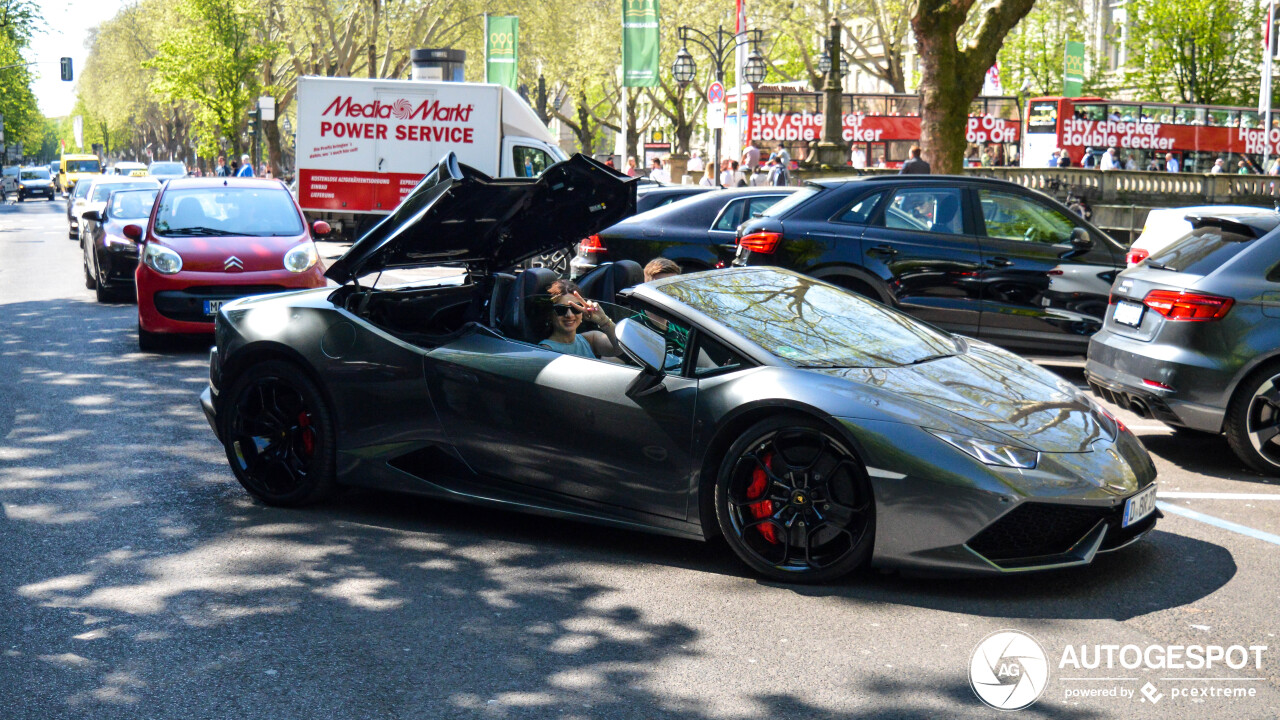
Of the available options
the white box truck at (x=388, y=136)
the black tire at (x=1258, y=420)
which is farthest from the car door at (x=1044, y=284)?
the white box truck at (x=388, y=136)

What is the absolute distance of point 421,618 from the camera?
468 cm

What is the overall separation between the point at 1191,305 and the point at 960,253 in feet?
10.8

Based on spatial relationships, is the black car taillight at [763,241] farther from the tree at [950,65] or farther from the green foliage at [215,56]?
the green foliage at [215,56]

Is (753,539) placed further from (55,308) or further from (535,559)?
(55,308)

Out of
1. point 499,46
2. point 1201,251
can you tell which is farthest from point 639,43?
point 1201,251

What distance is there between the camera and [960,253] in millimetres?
10297

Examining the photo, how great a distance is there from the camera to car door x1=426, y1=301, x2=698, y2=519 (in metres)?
5.12

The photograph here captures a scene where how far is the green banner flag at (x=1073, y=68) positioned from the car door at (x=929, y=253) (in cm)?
3718

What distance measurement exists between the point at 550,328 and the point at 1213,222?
419 cm

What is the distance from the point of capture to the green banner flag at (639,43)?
31.3 m

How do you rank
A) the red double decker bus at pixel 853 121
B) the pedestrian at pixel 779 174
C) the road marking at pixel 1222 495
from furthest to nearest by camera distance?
1. the red double decker bus at pixel 853 121
2. the pedestrian at pixel 779 174
3. the road marking at pixel 1222 495

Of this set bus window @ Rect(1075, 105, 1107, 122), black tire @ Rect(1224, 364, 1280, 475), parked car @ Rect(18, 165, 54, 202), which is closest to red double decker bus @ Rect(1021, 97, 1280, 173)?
bus window @ Rect(1075, 105, 1107, 122)

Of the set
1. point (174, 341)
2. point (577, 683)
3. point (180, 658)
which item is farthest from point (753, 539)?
point (174, 341)

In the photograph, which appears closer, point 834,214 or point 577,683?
point 577,683
